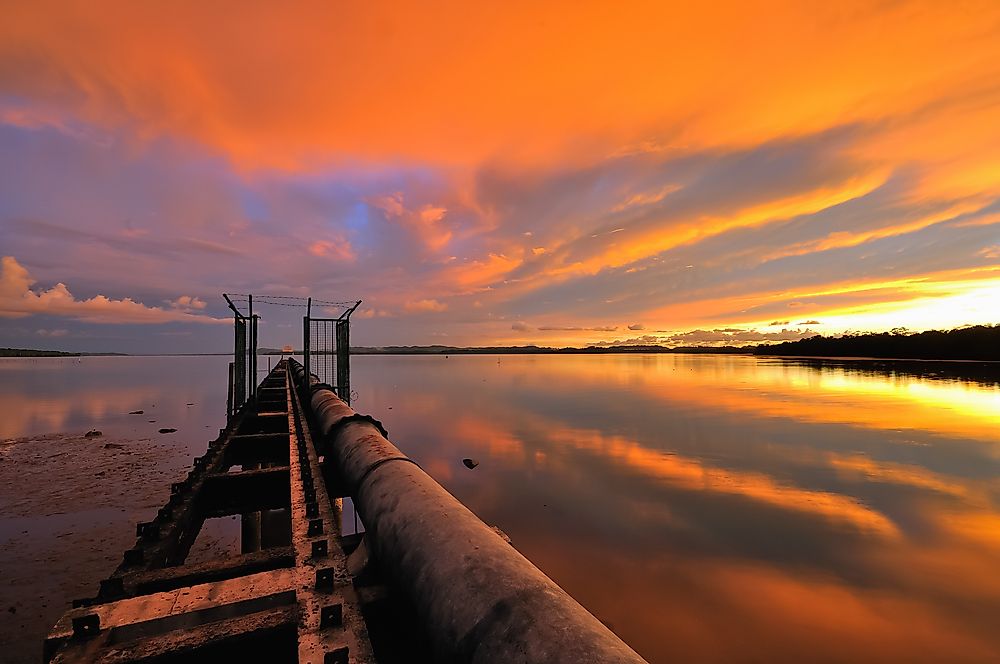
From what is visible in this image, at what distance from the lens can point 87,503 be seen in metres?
14.2

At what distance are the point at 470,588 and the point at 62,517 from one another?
16.9 meters

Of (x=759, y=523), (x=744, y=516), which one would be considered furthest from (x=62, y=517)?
(x=759, y=523)

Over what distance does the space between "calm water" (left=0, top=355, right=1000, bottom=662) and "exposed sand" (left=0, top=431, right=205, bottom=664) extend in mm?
262

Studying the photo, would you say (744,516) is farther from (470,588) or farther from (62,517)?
(62,517)

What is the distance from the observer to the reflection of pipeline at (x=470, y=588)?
2.25 metres

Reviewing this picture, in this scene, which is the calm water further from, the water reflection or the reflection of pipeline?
the reflection of pipeline

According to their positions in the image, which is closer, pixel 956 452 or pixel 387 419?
pixel 956 452

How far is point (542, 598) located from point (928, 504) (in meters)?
20.3

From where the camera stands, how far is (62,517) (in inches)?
511

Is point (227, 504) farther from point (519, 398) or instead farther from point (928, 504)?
point (519, 398)

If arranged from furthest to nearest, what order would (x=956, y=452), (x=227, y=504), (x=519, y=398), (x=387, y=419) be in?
(x=519, y=398), (x=387, y=419), (x=956, y=452), (x=227, y=504)

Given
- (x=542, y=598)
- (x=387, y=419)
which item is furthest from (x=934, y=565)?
(x=387, y=419)

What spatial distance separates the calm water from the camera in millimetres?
8664

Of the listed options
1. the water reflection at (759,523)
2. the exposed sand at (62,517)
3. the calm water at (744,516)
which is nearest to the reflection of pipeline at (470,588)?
the calm water at (744,516)
